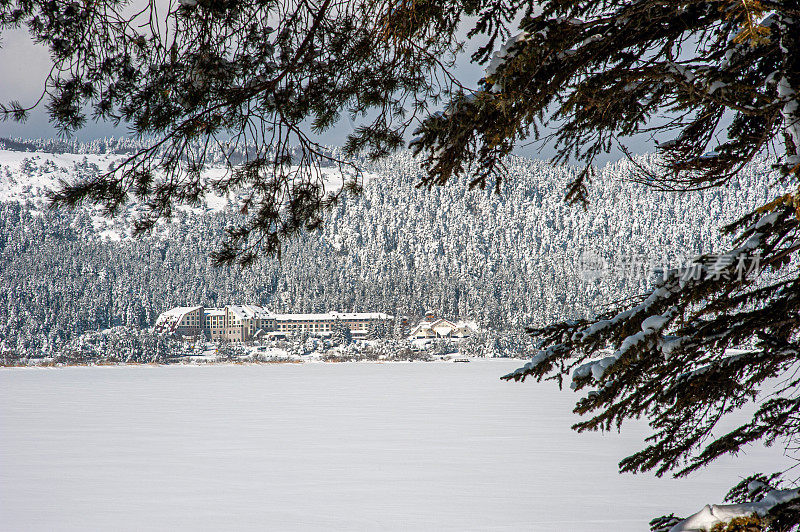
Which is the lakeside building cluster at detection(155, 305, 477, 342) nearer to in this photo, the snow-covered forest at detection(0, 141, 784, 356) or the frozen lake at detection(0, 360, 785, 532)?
the snow-covered forest at detection(0, 141, 784, 356)

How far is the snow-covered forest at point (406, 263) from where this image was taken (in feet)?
273

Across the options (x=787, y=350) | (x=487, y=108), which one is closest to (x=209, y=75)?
(x=487, y=108)

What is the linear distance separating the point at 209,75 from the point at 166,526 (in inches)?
285

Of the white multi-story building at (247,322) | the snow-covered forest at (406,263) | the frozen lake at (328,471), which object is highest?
the snow-covered forest at (406,263)

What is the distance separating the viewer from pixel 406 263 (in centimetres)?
13438

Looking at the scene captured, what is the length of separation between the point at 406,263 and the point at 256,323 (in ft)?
163

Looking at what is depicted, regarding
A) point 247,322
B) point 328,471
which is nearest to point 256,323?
point 247,322

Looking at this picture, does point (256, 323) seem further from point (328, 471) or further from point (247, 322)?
point (328, 471)

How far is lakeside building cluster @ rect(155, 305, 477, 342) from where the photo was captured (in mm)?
85688

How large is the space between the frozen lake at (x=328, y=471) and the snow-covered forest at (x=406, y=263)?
137 feet

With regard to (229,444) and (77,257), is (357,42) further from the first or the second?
(77,257)

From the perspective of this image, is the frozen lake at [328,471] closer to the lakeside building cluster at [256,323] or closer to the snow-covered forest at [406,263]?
the snow-covered forest at [406,263]

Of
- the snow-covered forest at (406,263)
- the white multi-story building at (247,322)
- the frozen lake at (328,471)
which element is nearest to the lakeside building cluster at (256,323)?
the white multi-story building at (247,322)

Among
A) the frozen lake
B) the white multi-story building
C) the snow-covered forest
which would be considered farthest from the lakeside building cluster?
the frozen lake
